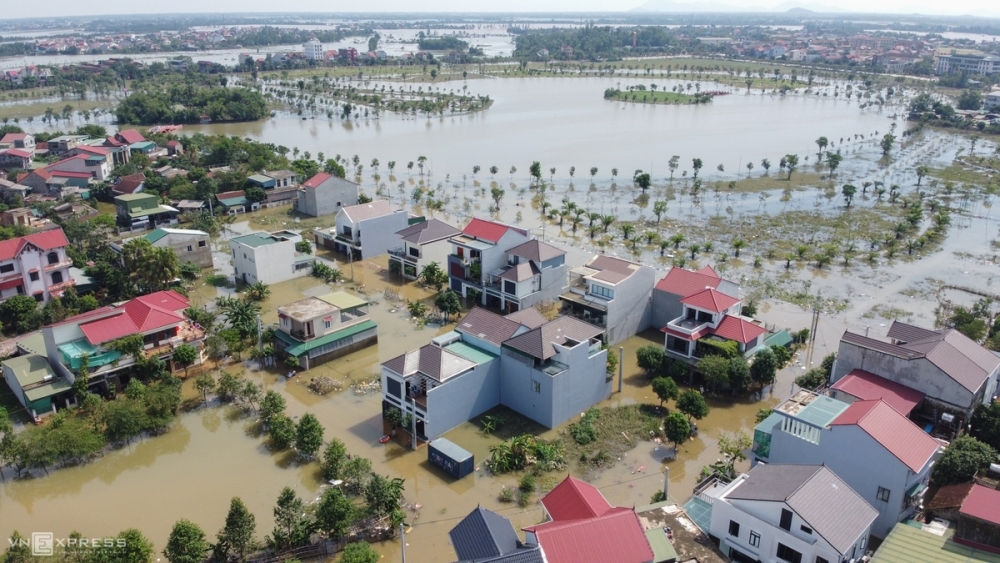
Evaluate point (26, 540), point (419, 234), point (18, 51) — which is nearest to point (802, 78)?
point (419, 234)

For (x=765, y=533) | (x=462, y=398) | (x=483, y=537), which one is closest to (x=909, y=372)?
(x=765, y=533)

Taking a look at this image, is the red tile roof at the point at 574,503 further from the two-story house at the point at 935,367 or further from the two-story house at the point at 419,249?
the two-story house at the point at 419,249

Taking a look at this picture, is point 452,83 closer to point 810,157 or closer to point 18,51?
point 810,157

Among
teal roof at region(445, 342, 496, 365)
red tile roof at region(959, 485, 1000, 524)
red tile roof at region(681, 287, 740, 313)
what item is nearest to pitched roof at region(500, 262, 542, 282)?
teal roof at region(445, 342, 496, 365)

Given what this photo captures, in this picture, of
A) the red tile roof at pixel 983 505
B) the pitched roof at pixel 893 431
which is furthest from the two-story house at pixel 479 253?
the red tile roof at pixel 983 505

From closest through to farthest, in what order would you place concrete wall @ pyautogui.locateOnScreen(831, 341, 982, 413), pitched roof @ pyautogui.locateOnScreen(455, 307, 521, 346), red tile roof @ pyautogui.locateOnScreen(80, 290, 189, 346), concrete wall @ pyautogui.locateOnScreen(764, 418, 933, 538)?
concrete wall @ pyautogui.locateOnScreen(764, 418, 933, 538)
concrete wall @ pyautogui.locateOnScreen(831, 341, 982, 413)
pitched roof @ pyautogui.locateOnScreen(455, 307, 521, 346)
red tile roof @ pyautogui.locateOnScreen(80, 290, 189, 346)

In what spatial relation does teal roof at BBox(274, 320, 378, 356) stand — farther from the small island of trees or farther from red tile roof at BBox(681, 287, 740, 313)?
the small island of trees
